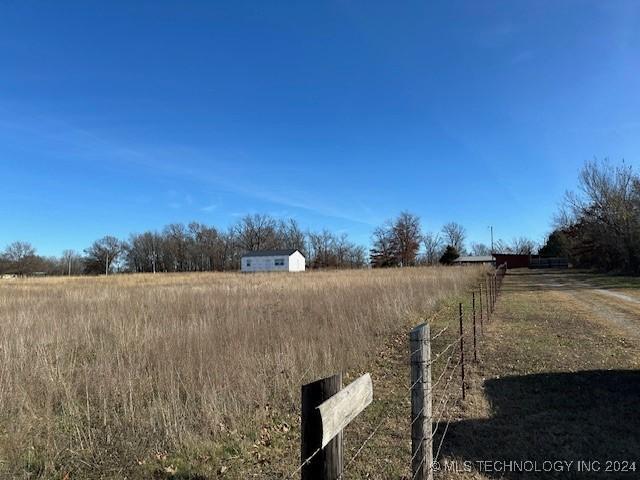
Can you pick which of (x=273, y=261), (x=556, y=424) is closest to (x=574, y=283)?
(x=556, y=424)

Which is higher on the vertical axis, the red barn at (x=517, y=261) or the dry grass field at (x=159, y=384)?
the red barn at (x=517, y=261)

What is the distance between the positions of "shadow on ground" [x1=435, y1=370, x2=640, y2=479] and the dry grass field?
6.67 feet

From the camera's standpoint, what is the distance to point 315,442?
74.5 inches

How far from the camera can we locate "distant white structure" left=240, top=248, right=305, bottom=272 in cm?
7444

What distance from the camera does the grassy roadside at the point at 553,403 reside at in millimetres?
4551

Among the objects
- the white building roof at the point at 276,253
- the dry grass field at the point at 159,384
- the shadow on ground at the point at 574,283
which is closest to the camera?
the dry grass field at the point at 159,384

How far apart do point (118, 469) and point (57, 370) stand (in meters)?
2.92

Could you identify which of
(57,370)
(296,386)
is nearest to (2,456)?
(57,370)

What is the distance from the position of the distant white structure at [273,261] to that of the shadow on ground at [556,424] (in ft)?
219

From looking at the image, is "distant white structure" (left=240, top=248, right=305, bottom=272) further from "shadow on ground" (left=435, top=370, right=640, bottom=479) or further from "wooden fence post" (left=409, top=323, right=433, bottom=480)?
"wooden fence post" (left=409, top=323, right=433, bottom=480)

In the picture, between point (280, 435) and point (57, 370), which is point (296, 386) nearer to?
point (280, 435)

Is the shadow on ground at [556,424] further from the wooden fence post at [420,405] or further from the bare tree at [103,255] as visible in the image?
the bare tree at [103,255]

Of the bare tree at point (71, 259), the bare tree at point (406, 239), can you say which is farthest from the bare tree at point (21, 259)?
the bare tree at point (406, 239)

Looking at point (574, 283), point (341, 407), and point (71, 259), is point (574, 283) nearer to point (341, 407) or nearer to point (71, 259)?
point (341, 407)
